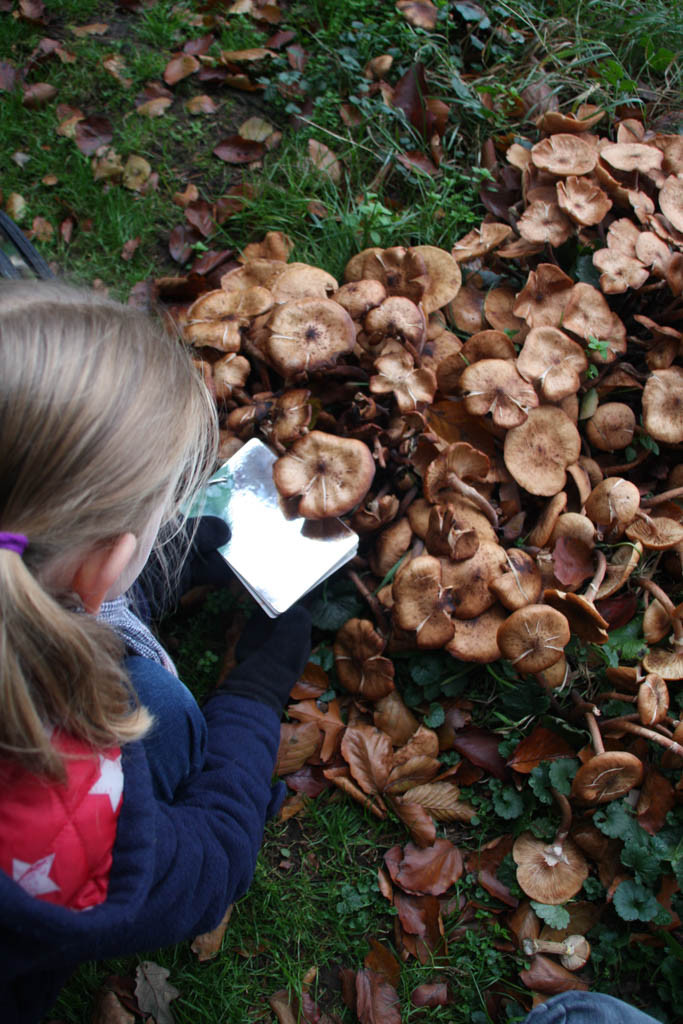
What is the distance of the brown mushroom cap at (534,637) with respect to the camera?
175 cm

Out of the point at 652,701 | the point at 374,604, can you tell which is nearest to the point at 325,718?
the point at 374,604

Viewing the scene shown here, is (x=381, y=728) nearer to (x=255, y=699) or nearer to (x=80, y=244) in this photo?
(x=255, y=699)

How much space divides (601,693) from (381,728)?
2.11 feet

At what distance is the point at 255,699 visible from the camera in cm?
201

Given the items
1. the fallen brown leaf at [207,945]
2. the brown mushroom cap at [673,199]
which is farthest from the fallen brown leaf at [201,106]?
the fallen brown leaf at [207,945]

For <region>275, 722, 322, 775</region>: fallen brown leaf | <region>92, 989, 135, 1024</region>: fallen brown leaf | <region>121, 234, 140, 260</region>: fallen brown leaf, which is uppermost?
<region>121, 234, 140, 260</region>: fallen brown leaf

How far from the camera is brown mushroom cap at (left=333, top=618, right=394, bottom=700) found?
6.70ft

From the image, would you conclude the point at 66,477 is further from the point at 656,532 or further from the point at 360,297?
the point at 656,532

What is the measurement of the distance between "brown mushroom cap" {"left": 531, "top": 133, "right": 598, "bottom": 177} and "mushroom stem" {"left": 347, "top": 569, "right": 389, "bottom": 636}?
1.53 metres

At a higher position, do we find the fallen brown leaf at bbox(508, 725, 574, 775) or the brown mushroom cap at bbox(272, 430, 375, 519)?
the brown mushroom cap at bbox(272, 430, 375, 519)

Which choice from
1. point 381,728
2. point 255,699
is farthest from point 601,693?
point 255,699

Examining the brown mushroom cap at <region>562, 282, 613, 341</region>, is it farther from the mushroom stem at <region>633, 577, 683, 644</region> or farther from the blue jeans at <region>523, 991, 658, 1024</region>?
the blue jeans at <region>523, 991, 658, 1024</region>

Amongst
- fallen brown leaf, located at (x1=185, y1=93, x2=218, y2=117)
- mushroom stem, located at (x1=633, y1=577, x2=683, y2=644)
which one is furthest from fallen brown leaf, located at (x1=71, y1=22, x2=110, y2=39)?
mushroom stem, located at (x1=633, y1=577, x2=683, y2=644)

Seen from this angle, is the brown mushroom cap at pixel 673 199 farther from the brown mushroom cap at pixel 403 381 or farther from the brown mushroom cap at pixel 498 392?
the brown mushroom cap at pixel 403 381
